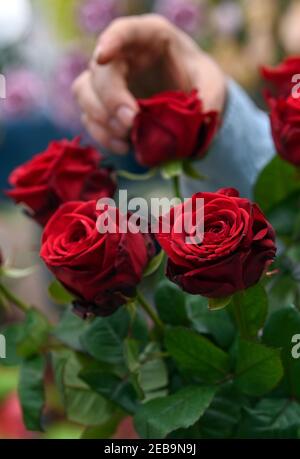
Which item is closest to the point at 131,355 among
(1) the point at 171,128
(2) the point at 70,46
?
(1) the point at 171,128

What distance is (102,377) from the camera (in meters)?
0.35

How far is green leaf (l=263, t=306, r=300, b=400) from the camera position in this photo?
318mm

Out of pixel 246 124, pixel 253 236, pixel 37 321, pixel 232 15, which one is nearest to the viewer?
pixel 253 236

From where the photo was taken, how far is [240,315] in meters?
0.31

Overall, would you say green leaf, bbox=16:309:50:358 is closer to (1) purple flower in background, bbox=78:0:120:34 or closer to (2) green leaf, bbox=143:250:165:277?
(2) green leaf, bbox=143:250:165:277

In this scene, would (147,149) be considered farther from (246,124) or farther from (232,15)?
(232,15)

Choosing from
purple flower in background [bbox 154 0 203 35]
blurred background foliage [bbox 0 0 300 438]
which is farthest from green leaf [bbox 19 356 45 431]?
purple flower in background [bbox 154 0 203 35]

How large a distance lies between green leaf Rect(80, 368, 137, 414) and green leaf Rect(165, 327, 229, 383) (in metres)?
0.04

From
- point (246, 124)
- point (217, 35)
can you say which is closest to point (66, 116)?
point (217, 35)

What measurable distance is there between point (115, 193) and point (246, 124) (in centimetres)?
18

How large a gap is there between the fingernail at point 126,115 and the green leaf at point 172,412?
0.17 m

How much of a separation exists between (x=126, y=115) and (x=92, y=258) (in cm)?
15

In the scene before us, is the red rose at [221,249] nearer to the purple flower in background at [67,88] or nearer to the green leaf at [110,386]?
the green leaf at [110,386]

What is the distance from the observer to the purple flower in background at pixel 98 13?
1345mm
